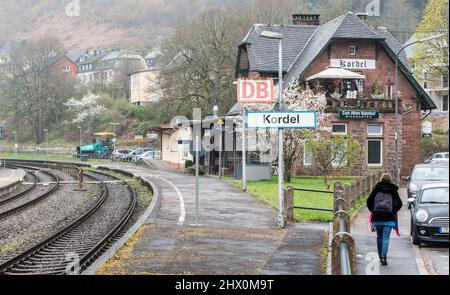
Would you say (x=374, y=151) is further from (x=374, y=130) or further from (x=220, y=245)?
(x=220, y=245)

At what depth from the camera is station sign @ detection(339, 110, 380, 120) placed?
44000mm

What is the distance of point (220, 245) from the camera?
1520 cm

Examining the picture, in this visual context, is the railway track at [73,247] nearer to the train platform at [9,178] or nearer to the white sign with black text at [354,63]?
the train platform at [9,178]

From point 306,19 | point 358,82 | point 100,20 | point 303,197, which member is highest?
point 100,20

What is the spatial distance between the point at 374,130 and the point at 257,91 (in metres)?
24.9

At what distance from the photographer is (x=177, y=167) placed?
60.0 meters

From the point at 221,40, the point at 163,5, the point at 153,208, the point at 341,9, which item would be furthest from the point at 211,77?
the point at 163,5

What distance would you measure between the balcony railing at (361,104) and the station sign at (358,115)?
0.27 m

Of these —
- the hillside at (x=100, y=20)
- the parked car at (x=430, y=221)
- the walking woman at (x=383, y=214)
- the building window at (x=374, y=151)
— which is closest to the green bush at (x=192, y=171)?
the building window at (x=374, y=151)

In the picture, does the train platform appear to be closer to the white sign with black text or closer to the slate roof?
the slate roof

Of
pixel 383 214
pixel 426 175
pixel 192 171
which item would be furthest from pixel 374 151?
pixel 383 214

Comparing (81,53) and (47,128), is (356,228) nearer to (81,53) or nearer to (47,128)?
(47,128)

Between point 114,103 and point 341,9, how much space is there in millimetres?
37860

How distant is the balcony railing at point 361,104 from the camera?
Answer: 44125 mm
